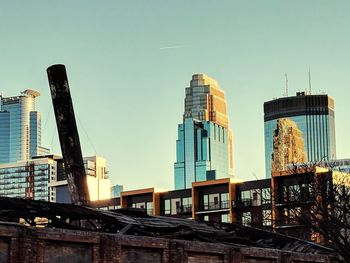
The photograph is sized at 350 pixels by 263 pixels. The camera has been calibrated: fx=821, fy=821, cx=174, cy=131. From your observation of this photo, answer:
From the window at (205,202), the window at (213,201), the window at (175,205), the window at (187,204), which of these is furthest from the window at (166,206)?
the window at (213,201)

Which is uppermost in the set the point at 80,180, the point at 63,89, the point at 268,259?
the point at 63,89

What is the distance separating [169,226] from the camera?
32000 millimetres

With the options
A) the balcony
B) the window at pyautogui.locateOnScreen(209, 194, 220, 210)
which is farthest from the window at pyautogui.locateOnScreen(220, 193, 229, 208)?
the window at pyautogui.locateOnScreen(209, 194, 220, 210)

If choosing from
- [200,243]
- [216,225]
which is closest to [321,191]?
[216,225]

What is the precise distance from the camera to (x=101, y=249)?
26531 millimetres

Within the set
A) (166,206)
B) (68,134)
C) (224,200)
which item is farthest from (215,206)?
(68,134)

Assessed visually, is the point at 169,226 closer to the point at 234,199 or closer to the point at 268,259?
the point at 268,259

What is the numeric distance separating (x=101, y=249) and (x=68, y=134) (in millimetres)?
12670

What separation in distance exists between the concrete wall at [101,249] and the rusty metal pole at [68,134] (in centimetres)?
930

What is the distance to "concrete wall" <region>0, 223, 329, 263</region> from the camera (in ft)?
78.8

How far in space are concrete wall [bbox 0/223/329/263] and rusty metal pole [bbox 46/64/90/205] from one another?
9.30 m

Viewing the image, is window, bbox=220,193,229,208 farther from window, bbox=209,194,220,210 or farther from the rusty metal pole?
the rusty metal pole

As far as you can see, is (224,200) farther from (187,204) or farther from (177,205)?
(177,205)

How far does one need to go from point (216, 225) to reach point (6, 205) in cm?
1201
